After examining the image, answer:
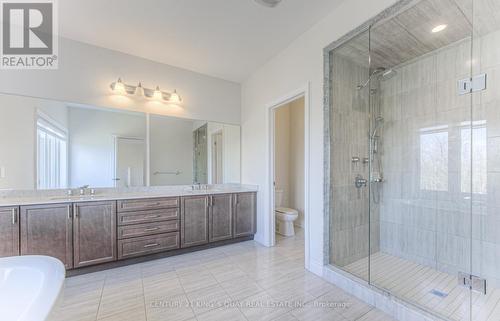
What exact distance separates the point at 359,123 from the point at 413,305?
1.83 metres

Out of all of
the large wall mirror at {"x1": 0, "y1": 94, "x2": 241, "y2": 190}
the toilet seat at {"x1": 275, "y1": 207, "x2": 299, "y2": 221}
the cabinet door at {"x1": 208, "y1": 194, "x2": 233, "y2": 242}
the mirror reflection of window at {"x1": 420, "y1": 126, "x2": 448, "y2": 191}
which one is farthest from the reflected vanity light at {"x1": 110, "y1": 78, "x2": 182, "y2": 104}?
the mirror reflection of window at {"x1": 420, "y1": 126, "x2": 448, "y2": 191}

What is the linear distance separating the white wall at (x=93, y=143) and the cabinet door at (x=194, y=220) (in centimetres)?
104

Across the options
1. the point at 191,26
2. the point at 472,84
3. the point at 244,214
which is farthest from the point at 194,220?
the point at 472,84

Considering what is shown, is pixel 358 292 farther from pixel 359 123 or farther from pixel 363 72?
pixel 363 72

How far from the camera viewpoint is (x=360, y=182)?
8.45ft

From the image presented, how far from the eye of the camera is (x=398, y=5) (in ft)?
5.71

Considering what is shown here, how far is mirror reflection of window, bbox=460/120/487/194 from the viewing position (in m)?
2.07

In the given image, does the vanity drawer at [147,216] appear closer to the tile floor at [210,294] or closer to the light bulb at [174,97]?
the tile floor at [210,294]

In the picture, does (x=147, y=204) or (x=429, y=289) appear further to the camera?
(x=147, y=204)

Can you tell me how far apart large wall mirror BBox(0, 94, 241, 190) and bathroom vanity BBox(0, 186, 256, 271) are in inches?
11.6

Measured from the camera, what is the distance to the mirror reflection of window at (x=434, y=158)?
7.77 feet

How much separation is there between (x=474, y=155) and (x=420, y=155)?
1.62 feet

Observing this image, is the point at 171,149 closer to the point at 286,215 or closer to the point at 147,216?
the point at 147,216

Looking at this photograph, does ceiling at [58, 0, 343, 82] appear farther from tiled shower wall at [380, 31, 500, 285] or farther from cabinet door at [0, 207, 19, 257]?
cabinet door at [0, 207, 19, 257]
